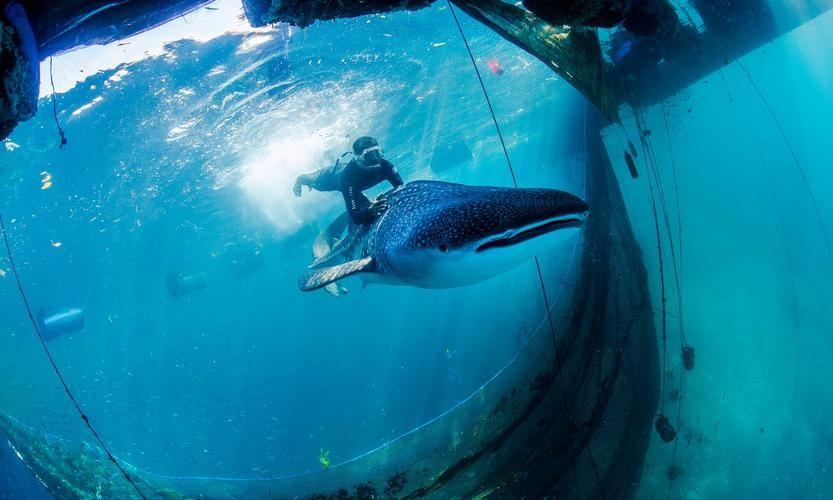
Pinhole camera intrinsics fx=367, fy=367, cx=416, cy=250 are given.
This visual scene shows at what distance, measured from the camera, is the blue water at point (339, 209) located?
1070 cm

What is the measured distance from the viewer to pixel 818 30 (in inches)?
2437

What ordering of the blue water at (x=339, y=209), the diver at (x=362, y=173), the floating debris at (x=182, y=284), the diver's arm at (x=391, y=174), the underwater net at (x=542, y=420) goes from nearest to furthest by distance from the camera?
the underwater net at (x=542, y=420)
the diver at (x=362, y=173)
the diver's arm at (x=391, y=174)
the blue water at (x=339, y=209)
the floating debris at (x=182, y=284)

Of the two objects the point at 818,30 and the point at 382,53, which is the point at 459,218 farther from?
the point at 818,30

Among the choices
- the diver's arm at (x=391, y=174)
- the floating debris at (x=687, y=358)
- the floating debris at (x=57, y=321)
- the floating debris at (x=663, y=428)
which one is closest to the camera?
the floating debris at (x=663, y=428)

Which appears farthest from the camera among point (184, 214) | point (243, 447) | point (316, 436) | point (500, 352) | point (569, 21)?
point (243, 447)

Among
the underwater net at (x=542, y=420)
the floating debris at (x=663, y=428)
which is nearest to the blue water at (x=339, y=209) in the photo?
the underwater net at (x=542, y=420)

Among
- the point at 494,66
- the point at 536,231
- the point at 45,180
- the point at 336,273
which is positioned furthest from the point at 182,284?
the point at 536,231

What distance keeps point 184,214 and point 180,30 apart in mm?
15680

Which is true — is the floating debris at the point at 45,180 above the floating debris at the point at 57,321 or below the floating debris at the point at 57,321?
above

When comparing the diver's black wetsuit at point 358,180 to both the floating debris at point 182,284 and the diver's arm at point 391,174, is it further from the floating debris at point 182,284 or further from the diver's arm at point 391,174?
the floating debris at point 182,284

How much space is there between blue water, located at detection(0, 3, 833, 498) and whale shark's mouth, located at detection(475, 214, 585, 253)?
8.81ft

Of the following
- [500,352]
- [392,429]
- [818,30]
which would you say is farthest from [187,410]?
[818,30]

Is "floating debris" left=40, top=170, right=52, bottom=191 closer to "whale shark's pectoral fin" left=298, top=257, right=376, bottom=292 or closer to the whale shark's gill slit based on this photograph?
"whale shark's pectoral fin" left=298, top=257, right=376, bottom=292

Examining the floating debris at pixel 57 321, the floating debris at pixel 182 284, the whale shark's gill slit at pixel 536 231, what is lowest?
the floating debris at pixel 182 284
